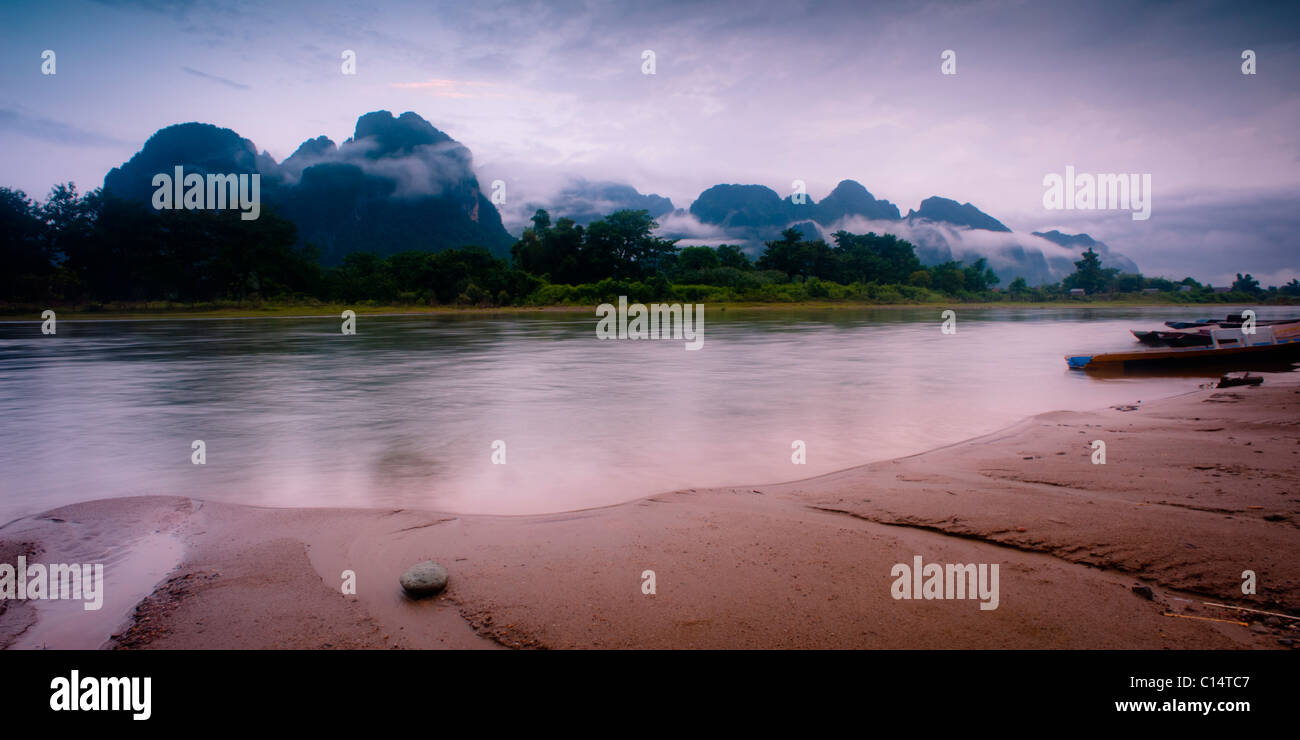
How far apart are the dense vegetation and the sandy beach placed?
196 ft

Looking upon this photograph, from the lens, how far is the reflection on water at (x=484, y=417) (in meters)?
6.57

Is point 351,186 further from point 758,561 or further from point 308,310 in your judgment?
point 758,561

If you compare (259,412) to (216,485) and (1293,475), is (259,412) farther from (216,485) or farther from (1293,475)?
(1293,475)

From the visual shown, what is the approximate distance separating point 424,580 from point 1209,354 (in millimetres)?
18398

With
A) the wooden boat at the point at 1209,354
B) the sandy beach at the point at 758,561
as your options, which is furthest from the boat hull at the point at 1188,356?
the sandy beach at the point at 758,561

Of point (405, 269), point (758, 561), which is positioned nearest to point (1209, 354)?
point (758, 561)

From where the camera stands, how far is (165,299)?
56812 mm

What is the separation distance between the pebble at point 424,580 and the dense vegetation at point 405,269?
61111 mm

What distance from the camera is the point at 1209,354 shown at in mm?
14758

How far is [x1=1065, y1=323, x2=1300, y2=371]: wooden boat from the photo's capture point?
14375 millimetres

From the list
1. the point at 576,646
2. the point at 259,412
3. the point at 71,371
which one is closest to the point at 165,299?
the point at 71,371

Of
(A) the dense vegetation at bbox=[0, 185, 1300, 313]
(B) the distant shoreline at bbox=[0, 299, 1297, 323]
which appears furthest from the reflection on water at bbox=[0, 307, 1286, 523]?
(A) the dense vegetation at bbox=[0, 185, 1300, 313]

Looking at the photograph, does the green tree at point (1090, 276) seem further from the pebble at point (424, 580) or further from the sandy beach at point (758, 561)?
the pebble at point (424, 580)
